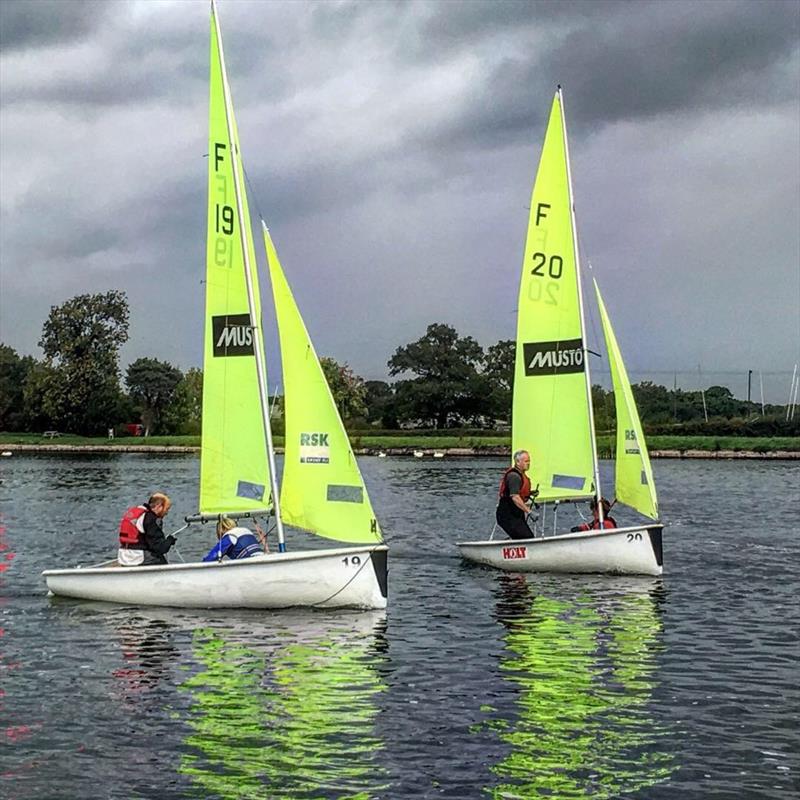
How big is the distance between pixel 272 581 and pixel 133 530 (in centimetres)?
293

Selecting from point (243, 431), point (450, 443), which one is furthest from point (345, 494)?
point (450, 443)

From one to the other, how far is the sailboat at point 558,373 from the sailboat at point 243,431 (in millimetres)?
6892

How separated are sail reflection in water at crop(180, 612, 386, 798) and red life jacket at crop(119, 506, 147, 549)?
2.72 m

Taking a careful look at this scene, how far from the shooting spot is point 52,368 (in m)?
144

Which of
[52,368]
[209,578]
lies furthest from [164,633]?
[52,368]

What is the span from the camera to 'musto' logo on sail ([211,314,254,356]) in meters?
21.7

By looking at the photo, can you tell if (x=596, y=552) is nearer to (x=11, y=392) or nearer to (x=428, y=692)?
(x=428, y=692)

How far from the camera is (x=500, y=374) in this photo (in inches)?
6270

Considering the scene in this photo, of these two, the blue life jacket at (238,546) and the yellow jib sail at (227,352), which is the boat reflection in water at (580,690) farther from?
the yellow jib sail at (227,352)

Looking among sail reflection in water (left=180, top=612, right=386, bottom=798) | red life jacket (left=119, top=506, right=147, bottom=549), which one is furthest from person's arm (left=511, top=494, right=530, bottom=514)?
red life jacket (left=119, top=506, right=147, bottom=549)

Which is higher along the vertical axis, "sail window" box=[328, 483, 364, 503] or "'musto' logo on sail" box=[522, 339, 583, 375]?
"'musto' logo on sail" box=[522, 339, 583, 375]

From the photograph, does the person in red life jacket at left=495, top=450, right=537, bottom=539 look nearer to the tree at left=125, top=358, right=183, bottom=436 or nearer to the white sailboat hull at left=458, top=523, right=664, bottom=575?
the white sailboat hull at left=458, top=523, right=664, bottom=575

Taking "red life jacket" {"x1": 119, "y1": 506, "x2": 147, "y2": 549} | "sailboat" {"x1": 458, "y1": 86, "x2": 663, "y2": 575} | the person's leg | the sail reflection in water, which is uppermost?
"sailboat" {"x1": 458, "y1": 86, "x2": 663, "y2": 575}

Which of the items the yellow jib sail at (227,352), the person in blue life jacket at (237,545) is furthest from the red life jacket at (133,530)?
the person in blue life jacket at (237,545)
